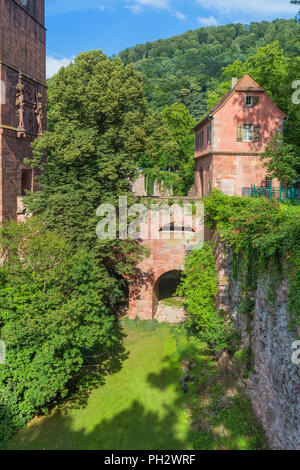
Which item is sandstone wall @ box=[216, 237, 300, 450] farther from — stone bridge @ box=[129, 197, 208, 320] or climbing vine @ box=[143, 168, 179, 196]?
climbing vine @ box=[143, 168, 179, 196]

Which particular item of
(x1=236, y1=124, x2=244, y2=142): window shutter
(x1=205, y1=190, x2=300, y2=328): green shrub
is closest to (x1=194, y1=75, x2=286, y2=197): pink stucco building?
(x1=236, y1=124, x2=244, y2=142): window shutter

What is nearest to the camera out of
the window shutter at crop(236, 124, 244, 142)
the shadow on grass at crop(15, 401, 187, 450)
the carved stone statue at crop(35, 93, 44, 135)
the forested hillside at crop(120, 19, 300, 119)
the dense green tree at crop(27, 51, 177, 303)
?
the shadow on grass at crop(15, 401, 187, 450)

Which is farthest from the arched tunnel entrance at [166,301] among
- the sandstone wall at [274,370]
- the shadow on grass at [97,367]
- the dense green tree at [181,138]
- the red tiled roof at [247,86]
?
the dense green tree at [181,138]

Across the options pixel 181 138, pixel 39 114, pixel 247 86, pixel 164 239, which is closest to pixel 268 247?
pixel 164 239

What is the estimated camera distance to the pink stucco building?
2445 centimetres

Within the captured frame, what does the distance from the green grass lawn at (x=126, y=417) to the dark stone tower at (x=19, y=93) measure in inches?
425

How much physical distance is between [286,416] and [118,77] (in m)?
17.1

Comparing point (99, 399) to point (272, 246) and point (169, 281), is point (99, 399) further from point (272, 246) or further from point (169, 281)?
point (169, 281)

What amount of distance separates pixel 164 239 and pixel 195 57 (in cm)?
9891

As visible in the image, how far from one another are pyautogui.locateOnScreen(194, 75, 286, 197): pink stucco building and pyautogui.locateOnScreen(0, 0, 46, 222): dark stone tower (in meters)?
11.6

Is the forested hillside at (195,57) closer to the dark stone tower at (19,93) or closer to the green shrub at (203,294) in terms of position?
the dark stone tower at (19,93)

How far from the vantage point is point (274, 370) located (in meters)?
10.5

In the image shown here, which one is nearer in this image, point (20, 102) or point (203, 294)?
Result: point (203, 294)

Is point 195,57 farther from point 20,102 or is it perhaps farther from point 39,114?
point 20,102
